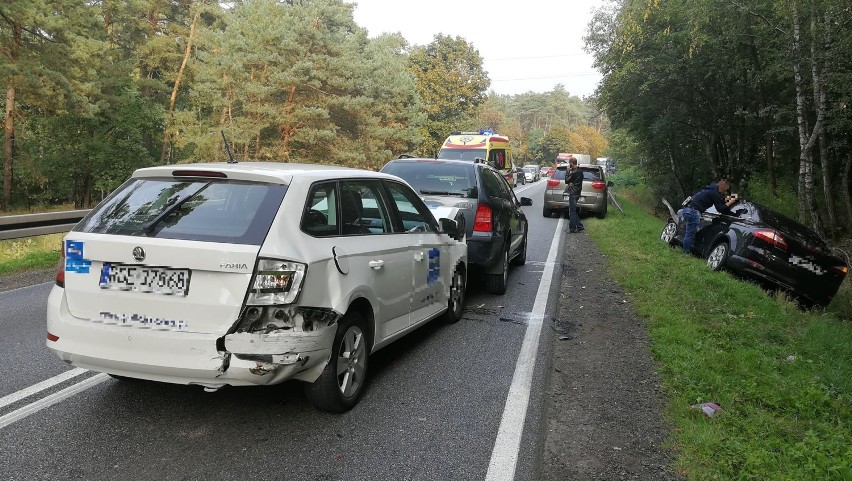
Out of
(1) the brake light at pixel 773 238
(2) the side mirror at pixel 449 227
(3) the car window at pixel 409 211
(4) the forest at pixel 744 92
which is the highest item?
(4) the forest at pixel 744 92

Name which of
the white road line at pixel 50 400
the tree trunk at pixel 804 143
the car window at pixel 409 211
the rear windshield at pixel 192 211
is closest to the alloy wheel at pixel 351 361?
the rear windshield at pixel 192 211

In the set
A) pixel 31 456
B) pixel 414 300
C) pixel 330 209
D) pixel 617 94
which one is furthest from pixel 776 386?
pixel 617 94

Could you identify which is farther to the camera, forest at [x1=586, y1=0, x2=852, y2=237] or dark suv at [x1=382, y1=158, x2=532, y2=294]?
forest at [x1=586, y1=0, x2=852, y2=237]

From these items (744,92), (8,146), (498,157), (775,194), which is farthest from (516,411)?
(8,146)

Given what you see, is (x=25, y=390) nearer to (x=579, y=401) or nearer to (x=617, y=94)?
(x=579, y=401)

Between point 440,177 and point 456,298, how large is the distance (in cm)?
196

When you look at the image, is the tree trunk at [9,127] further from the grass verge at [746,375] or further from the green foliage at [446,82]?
the green foliage at [446,82]

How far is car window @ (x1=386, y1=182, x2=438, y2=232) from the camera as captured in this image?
4.91m

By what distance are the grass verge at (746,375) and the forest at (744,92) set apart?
18.2ft

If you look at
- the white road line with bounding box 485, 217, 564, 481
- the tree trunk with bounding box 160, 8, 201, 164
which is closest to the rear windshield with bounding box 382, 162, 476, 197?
the white road line with bounding box 485, 217, 564, 481

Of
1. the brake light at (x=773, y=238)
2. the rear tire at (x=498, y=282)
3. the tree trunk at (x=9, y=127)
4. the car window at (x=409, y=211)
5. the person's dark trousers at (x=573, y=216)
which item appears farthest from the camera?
the tree trunk at (x=9, y=127)

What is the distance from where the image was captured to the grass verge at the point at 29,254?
30.0 ft

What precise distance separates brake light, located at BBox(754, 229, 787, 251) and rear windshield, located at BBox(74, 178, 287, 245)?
800cm

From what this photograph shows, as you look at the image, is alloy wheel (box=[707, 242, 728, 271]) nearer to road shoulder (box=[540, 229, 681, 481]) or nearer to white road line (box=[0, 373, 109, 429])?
road shoulder (box=[540, 229, 681, 481])
